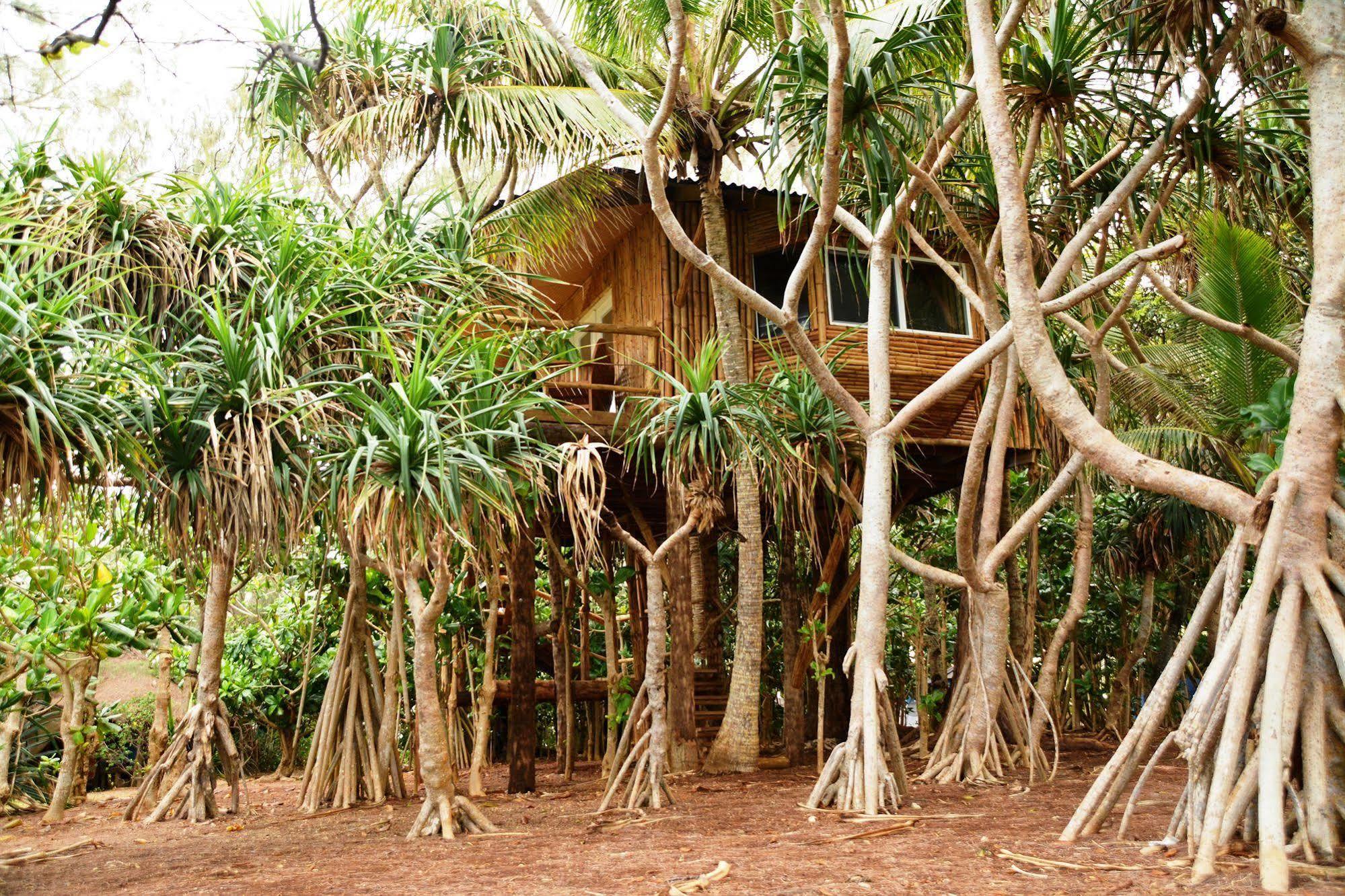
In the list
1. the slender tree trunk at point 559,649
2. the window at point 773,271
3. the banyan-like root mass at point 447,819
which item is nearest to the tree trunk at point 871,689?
the banyan-like root mass at point 447,819

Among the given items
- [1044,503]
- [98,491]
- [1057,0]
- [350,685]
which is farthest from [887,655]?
[98,491]

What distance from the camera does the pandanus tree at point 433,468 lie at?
545 cm

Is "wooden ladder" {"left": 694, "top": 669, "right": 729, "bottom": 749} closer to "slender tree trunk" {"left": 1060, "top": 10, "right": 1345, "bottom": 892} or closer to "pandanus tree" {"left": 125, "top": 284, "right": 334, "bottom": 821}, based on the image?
"pandanus tree" {"left": 125, "top": 284, "right": 334, "bottom": 821}

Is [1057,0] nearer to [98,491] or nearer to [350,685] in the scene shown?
[98,491]

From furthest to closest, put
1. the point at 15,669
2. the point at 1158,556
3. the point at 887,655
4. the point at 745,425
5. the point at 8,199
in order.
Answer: the point at 887,655 < the point at 1158,556 < the point at 15,669 < the point at 745,425 < the point at 8,199

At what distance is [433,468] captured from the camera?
541 cm

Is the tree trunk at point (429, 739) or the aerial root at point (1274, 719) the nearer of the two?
the aerial root at point (1274, 719)

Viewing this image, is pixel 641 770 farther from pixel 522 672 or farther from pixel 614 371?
pixel 614 371

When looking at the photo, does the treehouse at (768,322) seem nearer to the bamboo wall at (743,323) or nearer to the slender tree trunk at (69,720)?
the bamboo wall at (743,323)

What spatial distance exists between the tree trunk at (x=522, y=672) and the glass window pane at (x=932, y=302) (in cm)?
414

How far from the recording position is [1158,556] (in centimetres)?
1265

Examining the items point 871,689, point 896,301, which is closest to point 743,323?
point 896,301

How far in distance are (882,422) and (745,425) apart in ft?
2.86

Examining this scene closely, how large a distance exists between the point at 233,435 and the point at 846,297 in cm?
589
